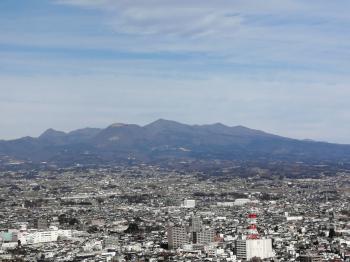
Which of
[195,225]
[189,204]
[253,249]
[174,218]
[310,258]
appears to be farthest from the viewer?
[189,204]

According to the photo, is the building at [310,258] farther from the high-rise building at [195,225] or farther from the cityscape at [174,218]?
the high-rise building at [195,225]

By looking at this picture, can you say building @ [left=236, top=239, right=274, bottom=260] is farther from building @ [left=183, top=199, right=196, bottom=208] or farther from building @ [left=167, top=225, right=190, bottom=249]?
building @ [left=183, top=199, right=196, bottom=208]

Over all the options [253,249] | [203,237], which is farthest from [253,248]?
[203,237]

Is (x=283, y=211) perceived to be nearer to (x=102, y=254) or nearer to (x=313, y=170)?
(x=102, y=254)

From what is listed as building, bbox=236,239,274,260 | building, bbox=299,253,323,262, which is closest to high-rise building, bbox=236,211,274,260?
building, bbox=236,239,274,260

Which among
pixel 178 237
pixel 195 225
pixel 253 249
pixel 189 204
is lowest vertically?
pixel 253 249

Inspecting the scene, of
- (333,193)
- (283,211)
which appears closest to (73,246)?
(283,211)

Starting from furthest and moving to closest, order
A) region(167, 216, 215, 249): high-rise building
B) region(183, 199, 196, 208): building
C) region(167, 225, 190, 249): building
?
region(183, 199, 196, 208): building → region(167, 216, 215, 249): high-rise building → region(167, 225, 190, 249): building

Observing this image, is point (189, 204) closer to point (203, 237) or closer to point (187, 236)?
point (203, 237)
